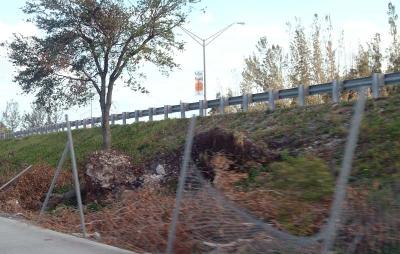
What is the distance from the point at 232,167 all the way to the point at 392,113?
150 inches

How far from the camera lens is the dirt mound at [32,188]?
58.5 feet

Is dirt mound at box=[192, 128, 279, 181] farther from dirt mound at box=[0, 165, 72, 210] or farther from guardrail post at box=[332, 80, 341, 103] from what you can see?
dirt mound at box=[0, 165, 72, 210]

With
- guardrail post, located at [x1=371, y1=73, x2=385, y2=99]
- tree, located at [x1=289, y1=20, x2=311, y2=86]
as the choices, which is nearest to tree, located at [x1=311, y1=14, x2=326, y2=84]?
tree, located at [x1=289, y1=20, x2=311, y2=86]

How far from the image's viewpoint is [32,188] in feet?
61.7

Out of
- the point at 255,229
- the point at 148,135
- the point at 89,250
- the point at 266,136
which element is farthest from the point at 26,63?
the point at 255,229

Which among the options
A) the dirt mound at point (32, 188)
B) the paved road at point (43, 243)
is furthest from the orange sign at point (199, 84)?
the paved road at point (43, 243)

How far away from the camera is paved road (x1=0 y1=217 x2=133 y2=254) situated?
866 centimetres

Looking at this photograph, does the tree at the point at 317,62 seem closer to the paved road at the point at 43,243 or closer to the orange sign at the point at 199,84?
the orange sign at the point at 199,84

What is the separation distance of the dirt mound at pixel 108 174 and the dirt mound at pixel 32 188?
1785 millimetres

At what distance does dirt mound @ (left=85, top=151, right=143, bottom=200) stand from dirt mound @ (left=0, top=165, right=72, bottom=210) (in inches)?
70.3

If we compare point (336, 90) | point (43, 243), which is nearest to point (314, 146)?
point (336, 90)

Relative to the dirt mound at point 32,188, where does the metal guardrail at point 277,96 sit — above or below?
above

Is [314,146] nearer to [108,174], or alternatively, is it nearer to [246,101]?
[108,174]

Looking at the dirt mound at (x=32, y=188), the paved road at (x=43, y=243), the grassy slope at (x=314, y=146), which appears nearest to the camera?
the grassy slope at (x=314, y=146)
